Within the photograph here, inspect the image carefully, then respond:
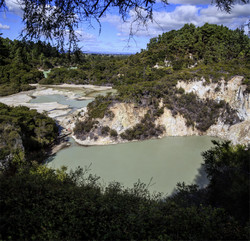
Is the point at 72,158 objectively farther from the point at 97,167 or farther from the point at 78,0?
the point at 78,0

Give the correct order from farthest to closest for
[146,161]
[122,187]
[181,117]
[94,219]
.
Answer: [181,117] < [146,161] < [122,187] < [94,219]

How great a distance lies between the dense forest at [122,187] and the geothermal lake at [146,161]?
33.8 inches

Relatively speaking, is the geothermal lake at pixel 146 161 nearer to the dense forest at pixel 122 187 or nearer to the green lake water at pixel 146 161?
the green lake water at pixel 146 161

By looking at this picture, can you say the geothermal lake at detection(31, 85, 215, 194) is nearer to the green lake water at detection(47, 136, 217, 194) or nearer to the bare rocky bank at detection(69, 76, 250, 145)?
the green lake water at detection(47, 136, 217, 194)

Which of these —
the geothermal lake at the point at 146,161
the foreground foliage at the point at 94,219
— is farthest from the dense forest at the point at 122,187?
the geothermal lake at the point at 146,161

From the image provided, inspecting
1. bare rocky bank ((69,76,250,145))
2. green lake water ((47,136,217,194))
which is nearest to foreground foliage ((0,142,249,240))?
green lake water ((47,136,217,194))

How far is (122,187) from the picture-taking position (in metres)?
10.3

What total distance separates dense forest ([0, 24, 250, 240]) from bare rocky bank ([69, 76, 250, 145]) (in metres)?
Answer: 0.48

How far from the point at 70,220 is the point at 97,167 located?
9.45 metres

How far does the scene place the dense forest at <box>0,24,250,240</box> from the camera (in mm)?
4023

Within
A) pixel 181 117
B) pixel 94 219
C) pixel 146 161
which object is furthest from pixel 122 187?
pixel 181 117

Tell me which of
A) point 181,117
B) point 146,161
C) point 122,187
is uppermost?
point 181,117

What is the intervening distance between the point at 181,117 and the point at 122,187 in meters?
11.4

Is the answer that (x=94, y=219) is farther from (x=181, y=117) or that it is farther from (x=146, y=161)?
(x=181, y=117)
